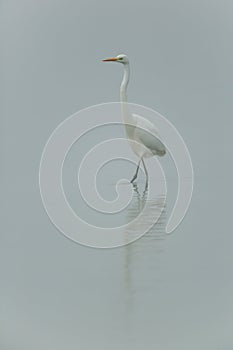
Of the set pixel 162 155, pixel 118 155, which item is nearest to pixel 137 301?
pixel 118 155

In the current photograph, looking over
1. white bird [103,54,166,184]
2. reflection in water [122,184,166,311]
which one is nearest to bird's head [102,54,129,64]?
white bird [103,54,166,184]

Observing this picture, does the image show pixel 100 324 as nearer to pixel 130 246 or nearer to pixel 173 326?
pixel 173 326

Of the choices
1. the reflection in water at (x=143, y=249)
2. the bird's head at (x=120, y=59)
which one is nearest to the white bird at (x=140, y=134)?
the bird's head at (x=120, y=59)

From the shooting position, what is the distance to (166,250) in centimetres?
131

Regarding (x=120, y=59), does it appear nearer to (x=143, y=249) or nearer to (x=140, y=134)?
(x=140, y=134)

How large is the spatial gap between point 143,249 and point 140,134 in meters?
0.80

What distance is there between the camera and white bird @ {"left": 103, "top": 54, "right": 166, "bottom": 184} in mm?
1943

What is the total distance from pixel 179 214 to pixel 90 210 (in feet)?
0.73

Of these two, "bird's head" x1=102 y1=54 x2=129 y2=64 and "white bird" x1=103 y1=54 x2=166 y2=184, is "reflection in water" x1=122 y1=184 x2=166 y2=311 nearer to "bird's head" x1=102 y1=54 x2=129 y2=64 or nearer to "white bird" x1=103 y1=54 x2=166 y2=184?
"white bird" x1=103 y1=54 x2=166 y2=184

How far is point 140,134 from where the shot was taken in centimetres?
206

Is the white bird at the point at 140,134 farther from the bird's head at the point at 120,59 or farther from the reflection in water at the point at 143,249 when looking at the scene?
the reflection in water at the point at 143,249

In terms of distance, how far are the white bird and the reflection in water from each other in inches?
9.4

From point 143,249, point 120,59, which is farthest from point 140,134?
point 143,249

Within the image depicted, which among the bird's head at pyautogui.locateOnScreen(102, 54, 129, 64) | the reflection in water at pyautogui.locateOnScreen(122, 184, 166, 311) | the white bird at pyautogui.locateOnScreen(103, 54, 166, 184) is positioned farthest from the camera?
the white bird at pyautogui.locateOnScreen(103, 54, 166, 184)
